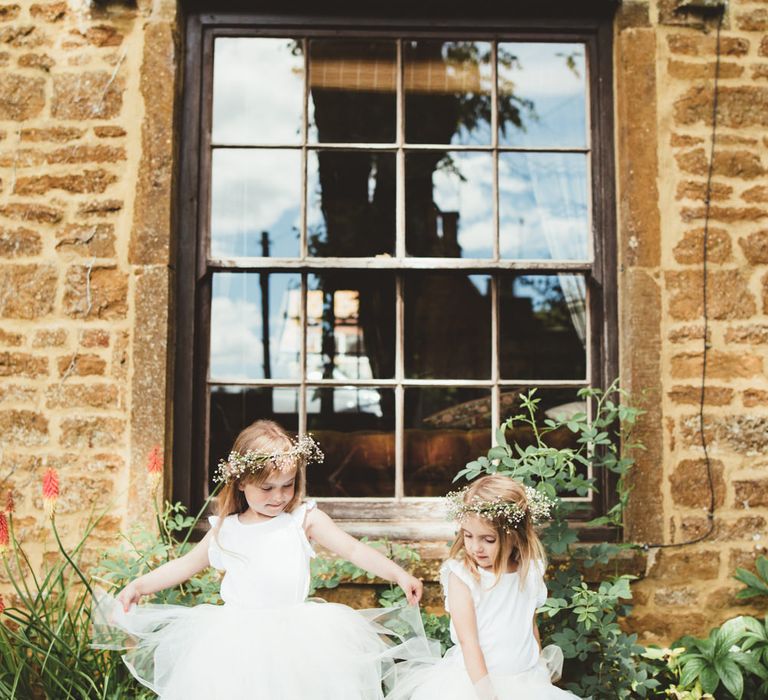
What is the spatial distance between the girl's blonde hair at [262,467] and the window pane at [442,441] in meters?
1.19

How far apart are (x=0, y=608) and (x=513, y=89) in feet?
11.1

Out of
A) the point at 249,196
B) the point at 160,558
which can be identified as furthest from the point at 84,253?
the point at 160,558

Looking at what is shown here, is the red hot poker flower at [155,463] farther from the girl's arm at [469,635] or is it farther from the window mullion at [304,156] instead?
the girl's arm at [469,635]

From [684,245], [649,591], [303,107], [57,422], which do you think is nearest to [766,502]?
[649,591]

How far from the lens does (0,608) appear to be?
2895 millimetres

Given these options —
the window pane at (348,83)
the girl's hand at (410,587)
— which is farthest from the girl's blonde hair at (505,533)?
the window pane at (348,83)

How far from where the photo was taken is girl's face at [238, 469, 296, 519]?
2.64 m

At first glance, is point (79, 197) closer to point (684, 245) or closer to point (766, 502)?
point (684, 245)

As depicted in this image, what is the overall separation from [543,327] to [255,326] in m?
2.05

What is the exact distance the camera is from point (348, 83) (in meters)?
3.84

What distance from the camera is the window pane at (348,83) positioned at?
383 cm

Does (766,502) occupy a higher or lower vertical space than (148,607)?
higher

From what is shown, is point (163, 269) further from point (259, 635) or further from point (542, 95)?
point (542, 95)

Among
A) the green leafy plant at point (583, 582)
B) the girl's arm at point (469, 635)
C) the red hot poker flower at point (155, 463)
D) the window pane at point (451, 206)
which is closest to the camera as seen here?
the girl's arm at point (469, 635)
